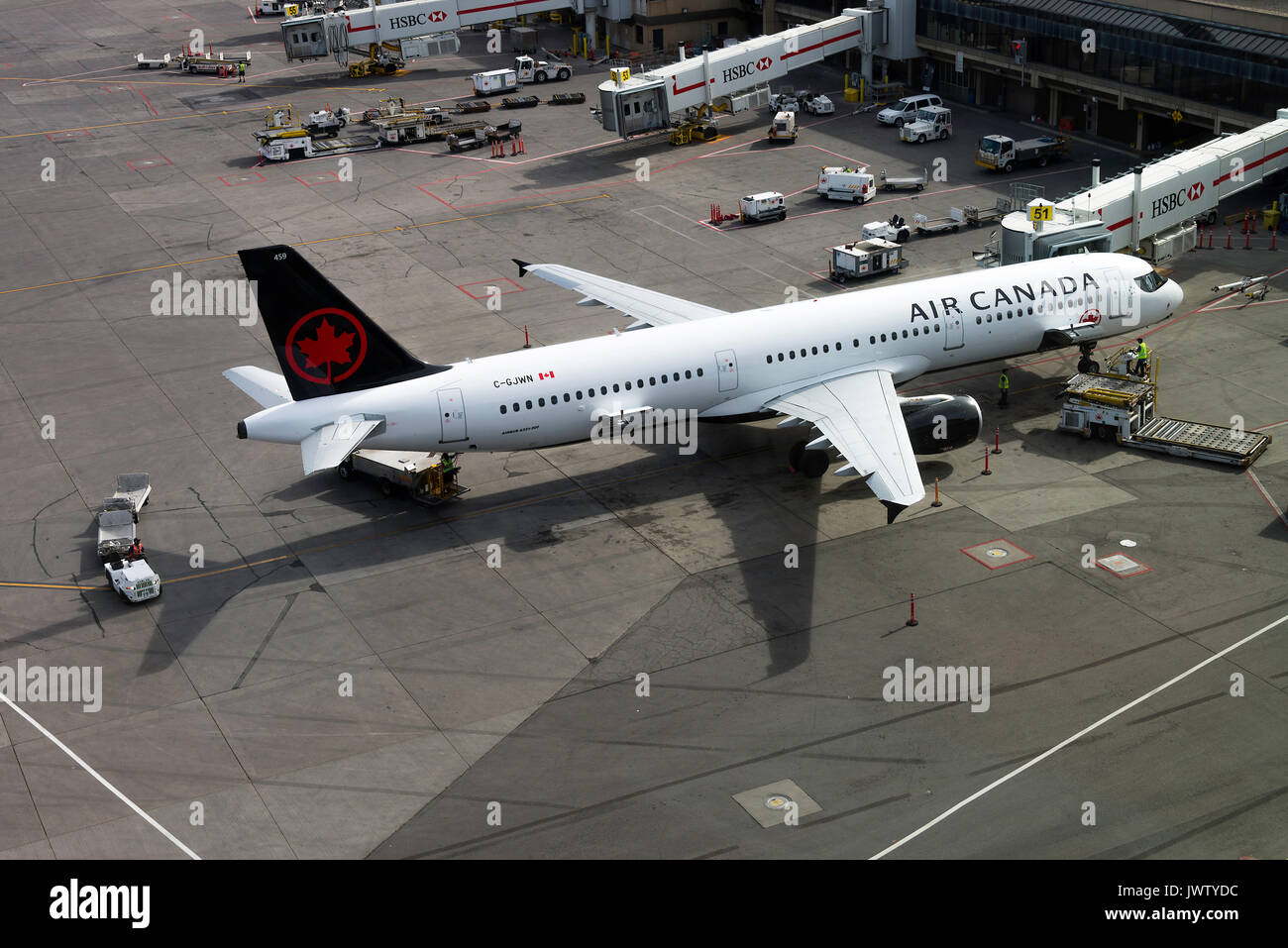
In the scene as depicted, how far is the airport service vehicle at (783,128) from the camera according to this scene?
3637 inches

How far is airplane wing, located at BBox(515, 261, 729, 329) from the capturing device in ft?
182

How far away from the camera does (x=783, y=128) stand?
304 feet

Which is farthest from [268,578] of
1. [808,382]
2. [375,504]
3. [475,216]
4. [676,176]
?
[676,176]

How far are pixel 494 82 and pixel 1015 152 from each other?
1766 inches

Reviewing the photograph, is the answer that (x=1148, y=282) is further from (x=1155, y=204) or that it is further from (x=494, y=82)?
(x=494, y=82)

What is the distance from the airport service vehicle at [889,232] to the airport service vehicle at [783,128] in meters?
21.7

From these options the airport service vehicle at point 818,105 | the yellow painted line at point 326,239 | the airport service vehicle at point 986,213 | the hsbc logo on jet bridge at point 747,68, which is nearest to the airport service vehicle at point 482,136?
the hsbc logo on jet bridge at point 747,68

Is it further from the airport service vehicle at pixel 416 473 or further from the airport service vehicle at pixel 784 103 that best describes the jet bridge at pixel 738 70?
the airport service vehicle at pixel 416 473

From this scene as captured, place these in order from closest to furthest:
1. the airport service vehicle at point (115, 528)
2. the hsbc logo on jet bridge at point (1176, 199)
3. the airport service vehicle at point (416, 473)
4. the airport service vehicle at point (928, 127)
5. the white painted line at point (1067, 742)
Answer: the white painted line at point (1067, 742), the airport service vehicle at point (115, 528), the airport service vehicle at point (416, 473), the hsbc logo on jet bridge at point (1176, 199), the airport service vehicle at point (928, 127)

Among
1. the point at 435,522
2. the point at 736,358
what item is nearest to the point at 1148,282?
the point at 736,358

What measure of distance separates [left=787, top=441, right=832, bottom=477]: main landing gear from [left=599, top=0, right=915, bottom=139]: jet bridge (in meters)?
50.0

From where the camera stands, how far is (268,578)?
148 ft

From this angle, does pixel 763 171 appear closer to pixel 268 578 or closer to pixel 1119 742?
pixel 268 578

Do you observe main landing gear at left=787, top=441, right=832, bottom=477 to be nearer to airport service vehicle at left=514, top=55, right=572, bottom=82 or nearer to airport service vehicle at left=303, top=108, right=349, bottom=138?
airport service vehicle at left=303, top=108, right=349, bottom=138
